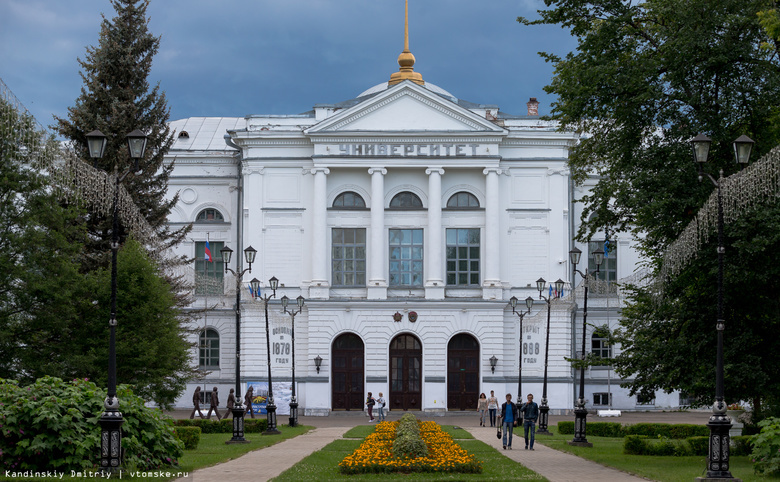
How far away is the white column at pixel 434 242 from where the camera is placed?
55.5 metres

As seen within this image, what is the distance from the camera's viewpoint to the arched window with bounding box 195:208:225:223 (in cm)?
5994

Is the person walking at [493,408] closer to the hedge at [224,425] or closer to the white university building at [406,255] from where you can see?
the white university building at [406,255]

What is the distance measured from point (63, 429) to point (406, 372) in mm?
37603

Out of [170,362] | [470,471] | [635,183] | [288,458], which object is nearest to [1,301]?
[170,362]

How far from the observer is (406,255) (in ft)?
186

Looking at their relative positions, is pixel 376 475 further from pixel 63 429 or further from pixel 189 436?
pixel 189 436

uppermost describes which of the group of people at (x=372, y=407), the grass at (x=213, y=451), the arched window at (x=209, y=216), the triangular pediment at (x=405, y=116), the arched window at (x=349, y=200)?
the triangular pediment at (x=405, y=116)

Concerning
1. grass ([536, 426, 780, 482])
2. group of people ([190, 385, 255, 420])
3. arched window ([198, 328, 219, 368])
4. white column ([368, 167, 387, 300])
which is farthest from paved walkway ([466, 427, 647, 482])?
arched window ([198, 328, 219, 368])

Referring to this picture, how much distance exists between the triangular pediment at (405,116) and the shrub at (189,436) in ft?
93.6

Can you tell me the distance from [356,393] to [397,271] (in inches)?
286

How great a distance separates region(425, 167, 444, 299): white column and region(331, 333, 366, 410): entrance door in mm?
5082

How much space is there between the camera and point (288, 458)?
88.8 feet

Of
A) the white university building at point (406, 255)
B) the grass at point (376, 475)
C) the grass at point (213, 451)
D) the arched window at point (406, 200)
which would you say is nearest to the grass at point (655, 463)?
the grass at point (376, 475)

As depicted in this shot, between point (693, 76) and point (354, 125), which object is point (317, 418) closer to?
point (354, 125)
